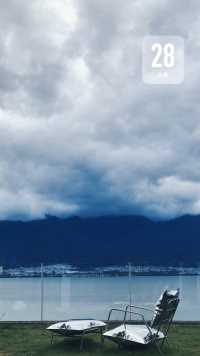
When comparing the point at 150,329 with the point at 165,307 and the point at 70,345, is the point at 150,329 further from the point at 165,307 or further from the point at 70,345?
the point at 70,345

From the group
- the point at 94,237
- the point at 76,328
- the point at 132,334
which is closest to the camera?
the point at 132,334

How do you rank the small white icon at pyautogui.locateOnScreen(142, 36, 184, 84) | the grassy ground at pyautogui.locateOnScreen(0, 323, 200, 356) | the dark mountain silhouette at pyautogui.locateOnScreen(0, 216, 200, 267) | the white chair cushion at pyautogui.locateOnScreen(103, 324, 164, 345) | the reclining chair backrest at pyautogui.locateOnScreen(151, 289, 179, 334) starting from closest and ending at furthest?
the white chair cushion at pyautogui.locateOnScreen(103, 324, 164, 345) → the reclining chair backrest at pyautogui.locateOnScreen(151, 289, 179, 334) → the grassy ground at pyautogui.locateOnScreen(0, 323, 200, 356) → the small white icon at pyautogui.locateOnScreen(142, 36, 184, 84) → the dark mountain silhouette at pyautogui.locateOnScreen(0, 216, 200, 267)

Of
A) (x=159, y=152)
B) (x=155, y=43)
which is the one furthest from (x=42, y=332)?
(x=159, y=152)

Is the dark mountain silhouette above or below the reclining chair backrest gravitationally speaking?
above

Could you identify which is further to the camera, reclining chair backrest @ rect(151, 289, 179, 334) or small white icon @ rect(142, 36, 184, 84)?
small white icon @ rect(142, 36, 184, 84)

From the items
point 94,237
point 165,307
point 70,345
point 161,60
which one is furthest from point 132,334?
point 94,237

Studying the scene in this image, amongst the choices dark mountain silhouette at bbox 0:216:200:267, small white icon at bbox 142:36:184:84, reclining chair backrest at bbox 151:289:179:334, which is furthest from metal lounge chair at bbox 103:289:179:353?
dark mountain silhouette at bbox 0:216:200:267

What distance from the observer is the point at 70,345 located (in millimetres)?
6086

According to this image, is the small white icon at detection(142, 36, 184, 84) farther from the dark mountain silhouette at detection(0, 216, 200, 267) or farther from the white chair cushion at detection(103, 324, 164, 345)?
the dark mountain silhouette at detection(0, 216, 200, 267)

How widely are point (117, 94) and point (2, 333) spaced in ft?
29.0

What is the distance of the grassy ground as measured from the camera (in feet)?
18.4

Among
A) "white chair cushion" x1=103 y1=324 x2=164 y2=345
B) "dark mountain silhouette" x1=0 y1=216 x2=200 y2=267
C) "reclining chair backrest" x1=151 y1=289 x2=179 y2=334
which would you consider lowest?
"white chair cushion" x1=103 y1=324 x2=164 y2=345

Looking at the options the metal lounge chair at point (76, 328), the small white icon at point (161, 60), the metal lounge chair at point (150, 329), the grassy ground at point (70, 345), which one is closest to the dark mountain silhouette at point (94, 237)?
the small white icon at point (161, 60)

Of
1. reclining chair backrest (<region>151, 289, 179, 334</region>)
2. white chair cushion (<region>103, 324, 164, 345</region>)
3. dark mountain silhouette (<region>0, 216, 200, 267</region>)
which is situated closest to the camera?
white chair cushion (<region>103, 324, 164, 345</region>)
